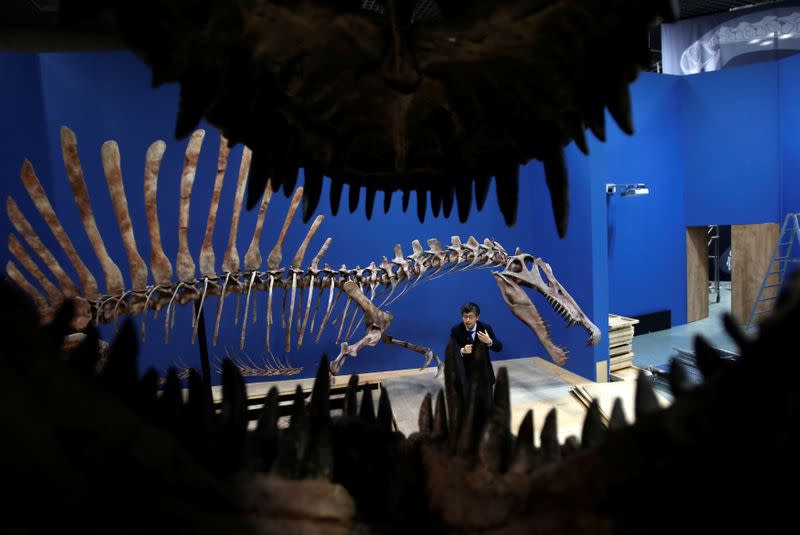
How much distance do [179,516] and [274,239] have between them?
169 inches

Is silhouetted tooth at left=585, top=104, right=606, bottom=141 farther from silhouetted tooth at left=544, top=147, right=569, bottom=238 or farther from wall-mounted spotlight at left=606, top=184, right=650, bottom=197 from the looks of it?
wall-mounted spotlight at left=606, top=184, right=650, bottom=197

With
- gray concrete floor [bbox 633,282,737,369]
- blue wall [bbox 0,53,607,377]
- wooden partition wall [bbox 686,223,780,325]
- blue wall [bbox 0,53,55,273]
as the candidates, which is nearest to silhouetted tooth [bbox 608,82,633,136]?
blue wall [bbox 0,53,607,377]

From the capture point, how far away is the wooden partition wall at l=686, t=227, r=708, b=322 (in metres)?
6.01

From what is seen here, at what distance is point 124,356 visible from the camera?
24.4 inches

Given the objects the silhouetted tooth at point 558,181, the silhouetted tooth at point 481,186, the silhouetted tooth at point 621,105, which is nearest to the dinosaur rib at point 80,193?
the silhouetted tooth at point 481,186

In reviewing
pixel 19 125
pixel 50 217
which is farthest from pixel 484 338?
pixel 19 125

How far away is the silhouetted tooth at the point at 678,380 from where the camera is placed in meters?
0.52

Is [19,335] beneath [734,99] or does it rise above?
beneath

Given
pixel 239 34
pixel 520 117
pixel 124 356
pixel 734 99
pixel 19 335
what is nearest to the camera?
pixel 19 335

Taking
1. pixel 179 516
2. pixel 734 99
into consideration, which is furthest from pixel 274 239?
pixel 734 99

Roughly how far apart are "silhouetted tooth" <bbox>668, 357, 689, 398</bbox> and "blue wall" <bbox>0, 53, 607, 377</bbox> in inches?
157

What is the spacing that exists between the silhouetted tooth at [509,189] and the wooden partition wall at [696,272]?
19.9 ft

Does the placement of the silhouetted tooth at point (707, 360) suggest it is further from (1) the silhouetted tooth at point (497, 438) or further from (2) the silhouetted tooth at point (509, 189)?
(2) the silhouetted tooth at point (509, 189)

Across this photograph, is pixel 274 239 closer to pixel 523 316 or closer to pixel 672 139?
pixel 523 316
